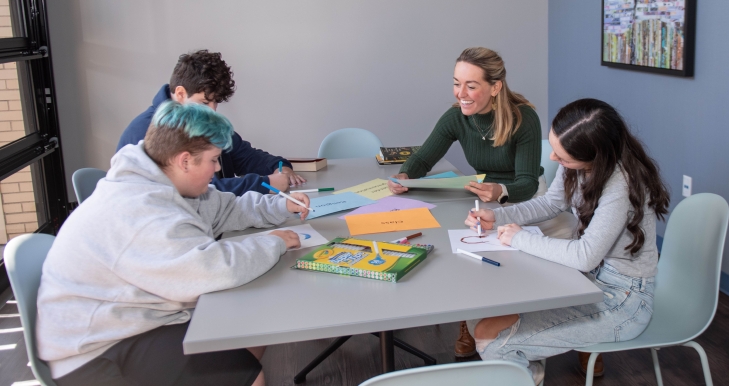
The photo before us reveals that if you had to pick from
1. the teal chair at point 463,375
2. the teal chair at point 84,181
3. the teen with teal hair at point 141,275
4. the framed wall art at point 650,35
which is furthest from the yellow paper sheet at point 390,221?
the framed wall art at point 650,35

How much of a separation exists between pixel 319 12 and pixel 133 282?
3325 millimetres

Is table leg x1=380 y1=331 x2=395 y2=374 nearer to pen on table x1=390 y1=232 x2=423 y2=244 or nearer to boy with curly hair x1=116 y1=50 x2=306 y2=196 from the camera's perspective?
pen on table x1=390 y1=232 x2=423 y2=244

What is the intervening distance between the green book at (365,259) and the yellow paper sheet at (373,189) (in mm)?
605

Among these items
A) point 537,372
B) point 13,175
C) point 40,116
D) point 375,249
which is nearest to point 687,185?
point 537,372

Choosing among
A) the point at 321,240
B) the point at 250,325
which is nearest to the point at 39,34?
the point at 321,240

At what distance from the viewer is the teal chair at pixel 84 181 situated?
2.28m

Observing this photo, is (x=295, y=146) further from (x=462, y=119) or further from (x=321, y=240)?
(x=321, y=240)

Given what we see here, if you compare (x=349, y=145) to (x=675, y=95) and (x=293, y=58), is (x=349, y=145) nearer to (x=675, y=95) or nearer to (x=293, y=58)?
(x=293, y=58)

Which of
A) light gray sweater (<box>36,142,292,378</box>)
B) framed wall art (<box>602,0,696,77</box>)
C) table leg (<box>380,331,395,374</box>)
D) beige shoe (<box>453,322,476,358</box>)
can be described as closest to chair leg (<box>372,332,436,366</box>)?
beige shoe (<box>453,322,476,358</box>)

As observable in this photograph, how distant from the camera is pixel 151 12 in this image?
4.19 metres

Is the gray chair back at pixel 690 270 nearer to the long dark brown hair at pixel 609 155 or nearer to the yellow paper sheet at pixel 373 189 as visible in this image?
the long dark brown hair at pixel 609 155

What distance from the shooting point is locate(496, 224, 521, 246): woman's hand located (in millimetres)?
1604

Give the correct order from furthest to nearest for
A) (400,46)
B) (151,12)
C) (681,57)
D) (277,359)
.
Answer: (400,46) → (151,12) → (681,57) → (277,359)

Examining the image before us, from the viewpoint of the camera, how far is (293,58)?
173 inches
